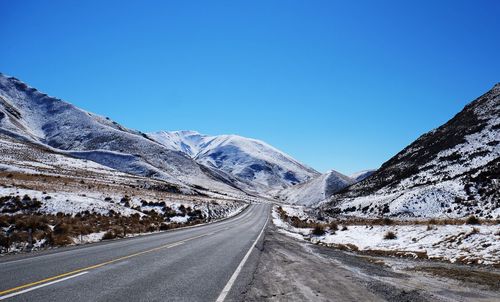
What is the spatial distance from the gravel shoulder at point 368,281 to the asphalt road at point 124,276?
72cm

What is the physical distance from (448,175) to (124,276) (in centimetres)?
5566

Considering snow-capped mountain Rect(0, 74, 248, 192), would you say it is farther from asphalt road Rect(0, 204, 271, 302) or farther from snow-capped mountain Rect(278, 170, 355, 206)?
asphalt road Rect(0, 204, 271, 302)

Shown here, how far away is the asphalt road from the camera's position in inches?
291

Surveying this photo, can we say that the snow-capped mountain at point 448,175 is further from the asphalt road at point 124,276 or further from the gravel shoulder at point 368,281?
the asphalt road at point 124,276

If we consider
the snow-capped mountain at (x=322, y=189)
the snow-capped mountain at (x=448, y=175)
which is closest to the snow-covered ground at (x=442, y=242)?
the snow-capped mountain at (x=448, y=175)

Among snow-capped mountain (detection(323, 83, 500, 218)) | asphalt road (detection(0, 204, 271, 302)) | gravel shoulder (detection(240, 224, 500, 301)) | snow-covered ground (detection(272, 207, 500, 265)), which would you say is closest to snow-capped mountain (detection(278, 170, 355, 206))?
snow-capped mountain (detection(323, 83, 500, 218))

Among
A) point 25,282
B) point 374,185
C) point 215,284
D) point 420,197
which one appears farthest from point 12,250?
point 374,185

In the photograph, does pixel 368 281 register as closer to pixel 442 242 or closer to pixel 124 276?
pixel 124 276

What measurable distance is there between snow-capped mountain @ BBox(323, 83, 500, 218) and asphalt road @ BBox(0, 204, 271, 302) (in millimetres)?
27277

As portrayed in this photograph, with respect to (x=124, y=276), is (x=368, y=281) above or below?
above

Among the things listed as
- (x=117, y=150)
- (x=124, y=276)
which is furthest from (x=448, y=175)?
(x=117, y=150)

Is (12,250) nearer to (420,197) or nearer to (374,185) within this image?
(420,197)

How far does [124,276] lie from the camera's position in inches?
370

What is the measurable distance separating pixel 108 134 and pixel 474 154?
170 metres
